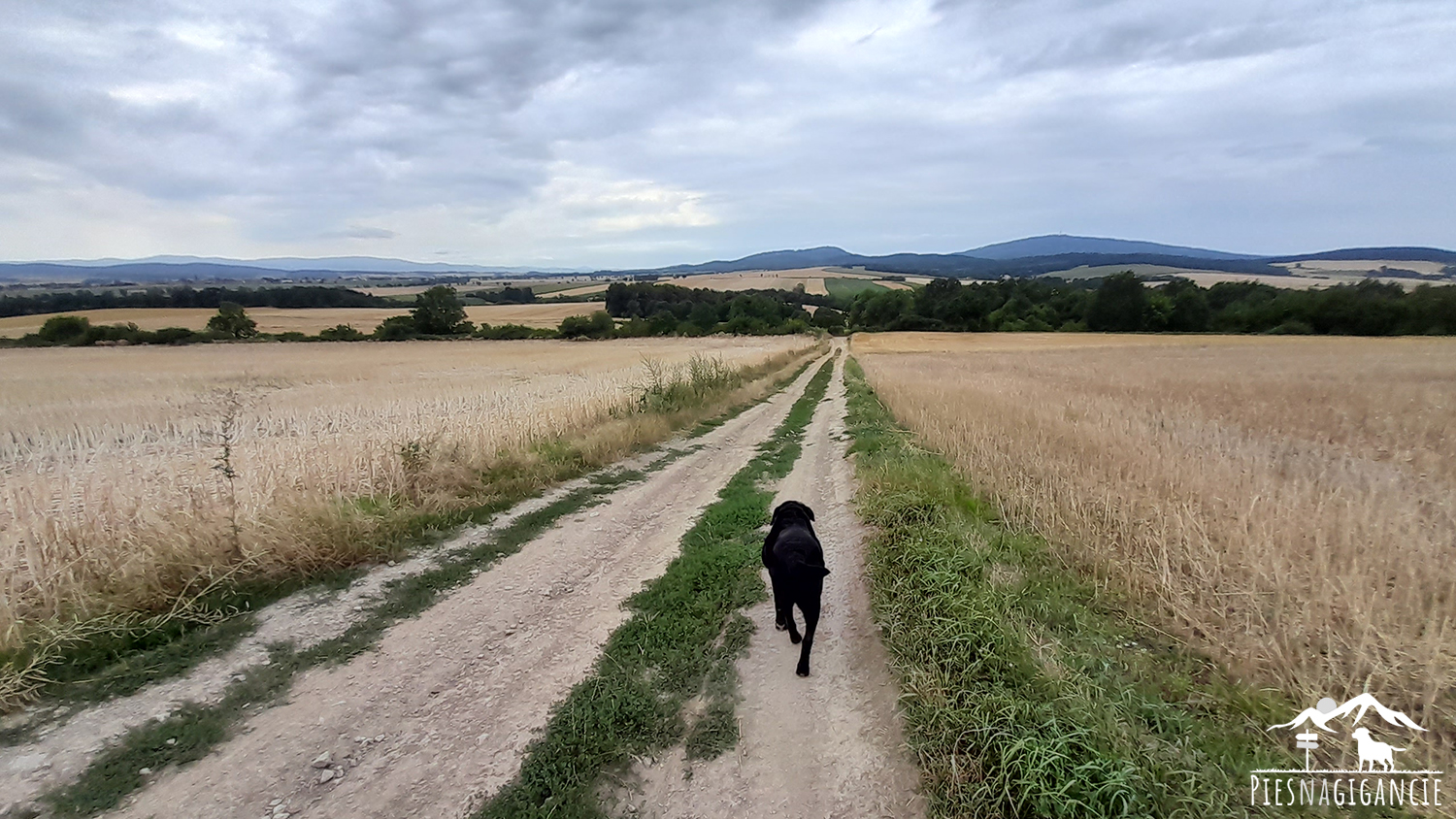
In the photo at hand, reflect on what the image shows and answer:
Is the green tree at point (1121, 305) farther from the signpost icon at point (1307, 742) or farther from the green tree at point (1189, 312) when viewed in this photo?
the signpost icon at point (1307, 742)

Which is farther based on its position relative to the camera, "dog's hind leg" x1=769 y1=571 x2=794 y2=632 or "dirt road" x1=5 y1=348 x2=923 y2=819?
"dog's hind leg" x1=769 y1=571 x2=794 y2=632

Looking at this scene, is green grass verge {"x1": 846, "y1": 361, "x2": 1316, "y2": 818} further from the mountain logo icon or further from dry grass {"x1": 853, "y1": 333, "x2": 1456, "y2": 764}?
dry grass {"x1": 853, "y1": 333, "x2": 1456, "y2": 764}

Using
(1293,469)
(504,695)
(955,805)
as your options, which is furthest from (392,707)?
(1293,469)

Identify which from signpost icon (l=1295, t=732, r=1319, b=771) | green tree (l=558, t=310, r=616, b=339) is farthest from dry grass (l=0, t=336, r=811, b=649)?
green tree (l=558, t=310, r=616, b=339)

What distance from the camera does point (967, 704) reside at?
340 cm

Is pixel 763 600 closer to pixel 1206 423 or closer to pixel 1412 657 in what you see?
pixel 1412 657

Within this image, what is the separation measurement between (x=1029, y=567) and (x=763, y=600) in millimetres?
2544

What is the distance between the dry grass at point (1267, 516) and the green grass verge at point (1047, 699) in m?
0.40

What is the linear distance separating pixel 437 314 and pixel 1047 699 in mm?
74837

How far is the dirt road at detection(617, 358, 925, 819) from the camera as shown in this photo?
10.2ft

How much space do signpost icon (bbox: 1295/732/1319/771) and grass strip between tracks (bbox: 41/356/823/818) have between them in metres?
6.15

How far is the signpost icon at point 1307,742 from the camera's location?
295 centimetres

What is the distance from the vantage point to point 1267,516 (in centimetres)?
523

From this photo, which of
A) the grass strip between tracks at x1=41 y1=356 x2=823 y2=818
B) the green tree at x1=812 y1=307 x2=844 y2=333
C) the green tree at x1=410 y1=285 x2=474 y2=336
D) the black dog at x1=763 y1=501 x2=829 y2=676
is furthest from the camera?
the green tree at x1=812 y1=307 x2=844 y2=333
